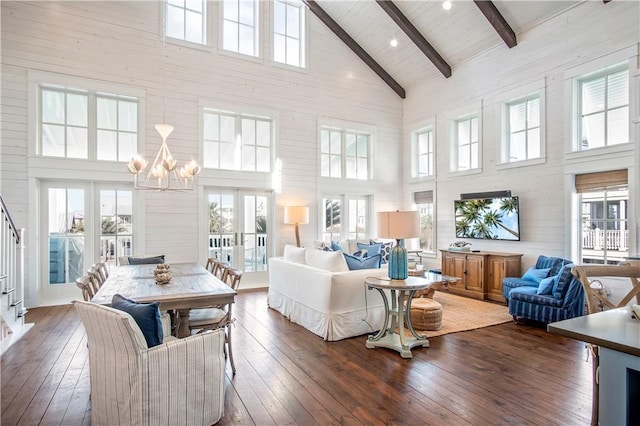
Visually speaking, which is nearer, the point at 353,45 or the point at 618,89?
the point at 618,89

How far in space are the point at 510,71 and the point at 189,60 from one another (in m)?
5.72

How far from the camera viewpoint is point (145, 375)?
205 centimetres

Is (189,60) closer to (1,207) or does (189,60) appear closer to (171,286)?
(1,207)

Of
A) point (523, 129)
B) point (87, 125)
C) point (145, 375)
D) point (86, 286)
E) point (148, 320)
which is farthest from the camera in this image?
point (523, 129)

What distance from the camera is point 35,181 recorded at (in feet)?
18.0

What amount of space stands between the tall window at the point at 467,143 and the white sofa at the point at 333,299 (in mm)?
3979

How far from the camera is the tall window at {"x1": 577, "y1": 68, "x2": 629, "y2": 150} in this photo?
5012 millimetres

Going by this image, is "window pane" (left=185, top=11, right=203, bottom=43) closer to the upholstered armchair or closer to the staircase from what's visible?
the staircase

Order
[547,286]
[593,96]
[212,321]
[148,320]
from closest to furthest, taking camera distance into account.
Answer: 1. [148,320]
2. [212,321]
3. [547,286]
4. [593,96]

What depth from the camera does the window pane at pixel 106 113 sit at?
237 inches

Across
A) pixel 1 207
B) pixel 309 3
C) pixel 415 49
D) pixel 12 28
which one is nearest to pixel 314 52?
pixel 309 3

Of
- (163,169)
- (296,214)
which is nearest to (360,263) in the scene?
(163,169)

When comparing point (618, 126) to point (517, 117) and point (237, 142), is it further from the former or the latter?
point (237, 142)

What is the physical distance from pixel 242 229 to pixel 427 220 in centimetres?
402
